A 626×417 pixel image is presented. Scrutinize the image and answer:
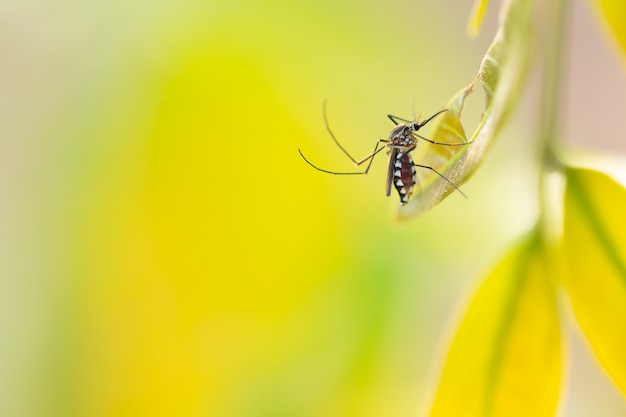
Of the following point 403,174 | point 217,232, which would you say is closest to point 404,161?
point 403,174

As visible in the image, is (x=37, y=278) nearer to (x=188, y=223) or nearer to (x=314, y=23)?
(x=188, y=223)

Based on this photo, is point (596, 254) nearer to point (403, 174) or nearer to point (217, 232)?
point (403, 174)

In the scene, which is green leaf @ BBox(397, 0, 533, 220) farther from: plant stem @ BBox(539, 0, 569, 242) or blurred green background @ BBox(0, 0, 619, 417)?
blurred green background @ BBox(0, 0, 619, 417)

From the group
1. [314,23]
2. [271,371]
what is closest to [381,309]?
[271,371]

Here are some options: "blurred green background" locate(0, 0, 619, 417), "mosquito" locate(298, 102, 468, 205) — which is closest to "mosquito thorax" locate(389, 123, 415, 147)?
"mosquito" locate(298, 102, 468, 205)

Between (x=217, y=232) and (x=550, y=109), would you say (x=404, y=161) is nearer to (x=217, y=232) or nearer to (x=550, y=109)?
(x=550, y=109)

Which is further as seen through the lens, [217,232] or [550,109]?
[217,232]
